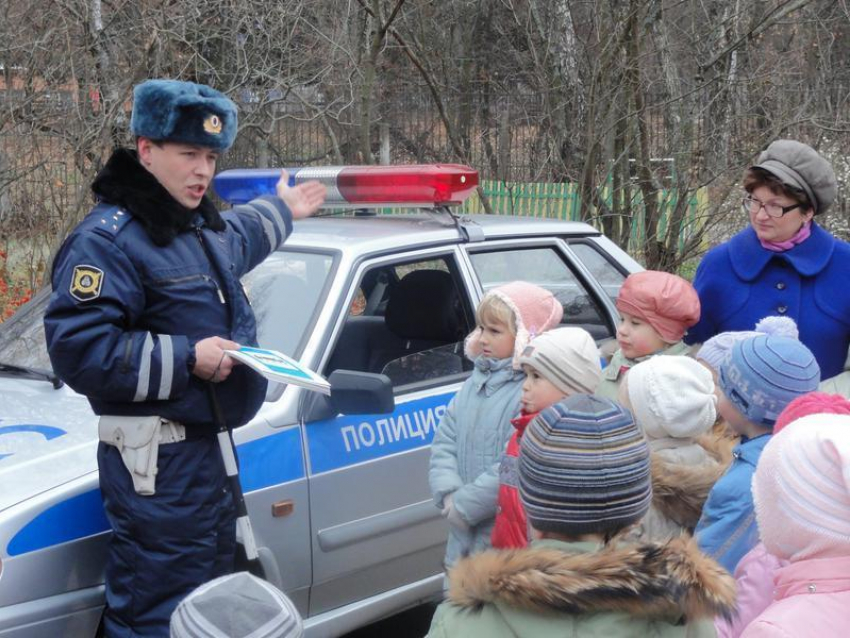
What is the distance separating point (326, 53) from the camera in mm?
11039

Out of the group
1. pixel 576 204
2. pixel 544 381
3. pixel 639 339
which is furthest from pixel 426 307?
pixel 576 204

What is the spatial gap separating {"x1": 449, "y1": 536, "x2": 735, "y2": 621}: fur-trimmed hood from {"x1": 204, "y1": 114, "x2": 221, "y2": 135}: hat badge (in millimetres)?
1753

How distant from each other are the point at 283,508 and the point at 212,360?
0.76m

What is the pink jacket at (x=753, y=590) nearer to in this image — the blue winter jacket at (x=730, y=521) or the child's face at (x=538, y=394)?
the blue winter jacket at (x=730, y=521)

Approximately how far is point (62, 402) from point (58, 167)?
5.05 m

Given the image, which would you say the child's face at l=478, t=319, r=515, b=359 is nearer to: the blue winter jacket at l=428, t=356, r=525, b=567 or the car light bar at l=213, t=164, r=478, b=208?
the blue winter jacket at l=428, t=356, r=525, b=567

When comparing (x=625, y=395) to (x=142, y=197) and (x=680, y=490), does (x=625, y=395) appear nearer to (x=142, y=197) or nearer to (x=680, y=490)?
(x=680, y=490)

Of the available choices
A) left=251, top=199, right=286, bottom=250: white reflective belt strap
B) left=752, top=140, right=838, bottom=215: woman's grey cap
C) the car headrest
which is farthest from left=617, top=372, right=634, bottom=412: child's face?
the car headrest

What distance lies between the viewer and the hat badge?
3.10m

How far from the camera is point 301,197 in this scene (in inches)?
143

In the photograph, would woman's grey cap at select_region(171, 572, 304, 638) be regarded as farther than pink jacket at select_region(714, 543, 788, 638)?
No

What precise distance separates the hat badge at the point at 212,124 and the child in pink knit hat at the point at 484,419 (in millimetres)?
1058

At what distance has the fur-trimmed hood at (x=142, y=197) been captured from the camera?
3.00m

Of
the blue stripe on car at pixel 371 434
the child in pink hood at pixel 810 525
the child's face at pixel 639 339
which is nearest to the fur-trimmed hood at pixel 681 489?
the child in pink hood at pixel 810 525
